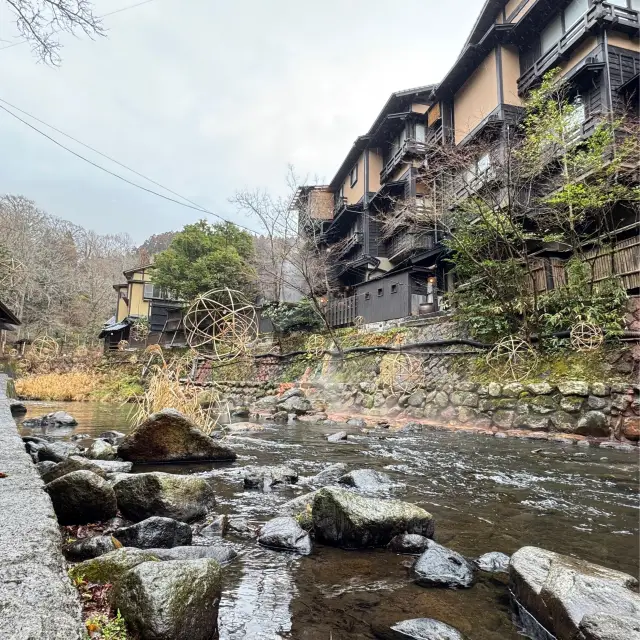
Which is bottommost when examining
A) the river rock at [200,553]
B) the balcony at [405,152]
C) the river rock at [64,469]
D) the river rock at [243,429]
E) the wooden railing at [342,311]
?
the river rock at [200,553]

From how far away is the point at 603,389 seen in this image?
8258 millimetres

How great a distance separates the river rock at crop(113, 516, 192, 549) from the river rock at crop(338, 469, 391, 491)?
209cm

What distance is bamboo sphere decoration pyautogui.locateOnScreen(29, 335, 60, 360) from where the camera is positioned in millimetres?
22047

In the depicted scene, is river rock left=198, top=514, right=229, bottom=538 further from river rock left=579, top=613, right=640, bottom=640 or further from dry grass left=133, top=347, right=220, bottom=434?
dry grass left=133, top=347, right=220, bottom=434

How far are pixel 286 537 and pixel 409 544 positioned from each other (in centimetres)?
87

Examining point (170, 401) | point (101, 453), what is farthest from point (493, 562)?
point (170, 401)

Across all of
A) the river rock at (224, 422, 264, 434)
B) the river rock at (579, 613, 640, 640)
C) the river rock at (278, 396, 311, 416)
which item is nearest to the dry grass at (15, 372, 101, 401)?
the river rock at (278, 396, 311, 416)

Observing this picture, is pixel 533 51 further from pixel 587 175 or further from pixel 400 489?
pixel 400 489

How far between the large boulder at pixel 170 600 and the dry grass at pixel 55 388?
18081mm

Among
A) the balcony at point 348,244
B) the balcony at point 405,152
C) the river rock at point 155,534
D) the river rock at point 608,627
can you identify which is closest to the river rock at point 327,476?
the river rock at point 155,534

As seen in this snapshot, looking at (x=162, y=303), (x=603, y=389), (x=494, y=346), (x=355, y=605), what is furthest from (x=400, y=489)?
(x=162, y=303)

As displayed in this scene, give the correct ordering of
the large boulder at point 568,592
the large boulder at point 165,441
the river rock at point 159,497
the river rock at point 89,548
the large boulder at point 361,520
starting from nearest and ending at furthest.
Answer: the large boulder at point 568,592 < the river rock at point 89,548 < the large boulder at point 361,520 < the river rock at point 159,497 < the large boulder at point 165,441

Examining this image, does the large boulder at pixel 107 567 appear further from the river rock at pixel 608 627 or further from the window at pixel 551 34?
the window at pixel 551 34

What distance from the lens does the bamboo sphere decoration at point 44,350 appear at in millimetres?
22047
